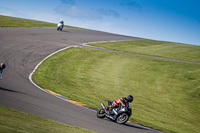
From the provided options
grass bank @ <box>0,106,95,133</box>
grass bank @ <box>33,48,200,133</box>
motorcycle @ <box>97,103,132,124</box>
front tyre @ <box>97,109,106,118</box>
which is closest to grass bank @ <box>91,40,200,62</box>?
grass bank @ <box>33,48,200,133</box>

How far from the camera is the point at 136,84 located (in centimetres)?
2217

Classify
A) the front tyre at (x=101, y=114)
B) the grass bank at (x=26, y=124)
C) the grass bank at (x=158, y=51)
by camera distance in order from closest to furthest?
1. the grass bank at (x=26, y=124)
2. the front tyre at (x=101, y=114)
3. the grass bank at (x=158, y=51)

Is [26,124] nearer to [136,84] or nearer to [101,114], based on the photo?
[101,114]

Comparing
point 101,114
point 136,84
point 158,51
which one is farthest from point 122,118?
point 158,51

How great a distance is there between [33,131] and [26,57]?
18775 millimetres

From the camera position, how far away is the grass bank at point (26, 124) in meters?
7.02

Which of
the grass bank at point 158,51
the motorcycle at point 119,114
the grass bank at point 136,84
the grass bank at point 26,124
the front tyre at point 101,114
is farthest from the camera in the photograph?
the grass bank at point 158,51

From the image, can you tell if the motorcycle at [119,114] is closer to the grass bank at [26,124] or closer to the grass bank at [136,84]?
the grass bank at [136,84]

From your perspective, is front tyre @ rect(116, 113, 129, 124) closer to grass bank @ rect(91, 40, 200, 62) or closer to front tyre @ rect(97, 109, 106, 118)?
front tyre @ rect(97, 109, 106, 118)

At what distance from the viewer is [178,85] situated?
22656mm

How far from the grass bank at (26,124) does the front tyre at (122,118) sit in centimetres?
318

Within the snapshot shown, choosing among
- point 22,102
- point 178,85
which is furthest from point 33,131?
point 178,85

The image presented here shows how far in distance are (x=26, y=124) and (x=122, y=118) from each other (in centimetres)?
536

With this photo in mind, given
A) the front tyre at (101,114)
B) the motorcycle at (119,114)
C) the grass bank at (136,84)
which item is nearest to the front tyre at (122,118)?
the motorcycle at (119,114)
